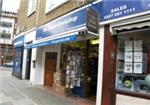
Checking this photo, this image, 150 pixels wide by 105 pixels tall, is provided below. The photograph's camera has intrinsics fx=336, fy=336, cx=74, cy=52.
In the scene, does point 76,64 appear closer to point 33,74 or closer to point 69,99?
point 69,99

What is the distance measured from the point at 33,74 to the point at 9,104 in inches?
320

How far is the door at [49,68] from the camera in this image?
19622 millimetres

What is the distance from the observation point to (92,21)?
1088 cm

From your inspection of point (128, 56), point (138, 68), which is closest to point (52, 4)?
point (128, 56)

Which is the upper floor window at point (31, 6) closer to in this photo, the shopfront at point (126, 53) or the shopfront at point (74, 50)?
the shopfront at point (74, 50)

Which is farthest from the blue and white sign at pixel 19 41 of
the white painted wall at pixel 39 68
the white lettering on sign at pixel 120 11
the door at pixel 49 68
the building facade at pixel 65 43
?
the white lettering on sign at pixel 120 11

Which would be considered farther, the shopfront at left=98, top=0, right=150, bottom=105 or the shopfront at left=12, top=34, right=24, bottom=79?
the shopfront at left=12, top=34, right=24, bottom=79

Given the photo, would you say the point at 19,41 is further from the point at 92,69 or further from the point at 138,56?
the point at 138,56

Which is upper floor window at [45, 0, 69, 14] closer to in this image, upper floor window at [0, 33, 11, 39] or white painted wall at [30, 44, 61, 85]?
white painted wall at [30, 44, 61, 85]

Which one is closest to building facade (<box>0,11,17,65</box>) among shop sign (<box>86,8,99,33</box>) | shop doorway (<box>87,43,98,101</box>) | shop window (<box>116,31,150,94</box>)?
shop doorway (<box>87,43,98,101</box>)

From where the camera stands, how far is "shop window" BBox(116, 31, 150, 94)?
930cm

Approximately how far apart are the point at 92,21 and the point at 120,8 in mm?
1410

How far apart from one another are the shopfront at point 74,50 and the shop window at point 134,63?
4.28 feet

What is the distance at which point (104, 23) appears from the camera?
413 inches
